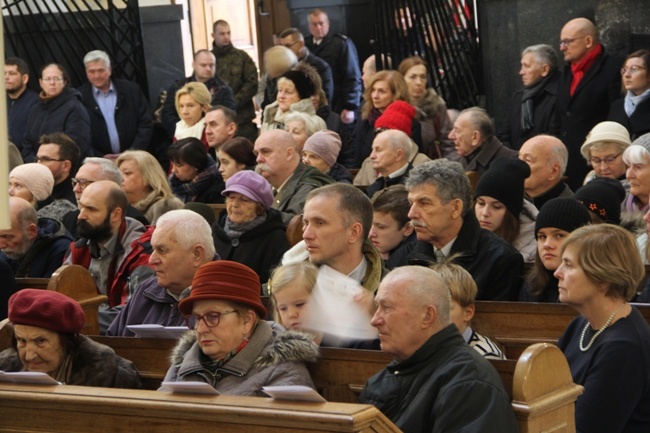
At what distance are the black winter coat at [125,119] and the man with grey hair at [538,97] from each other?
10.4ft

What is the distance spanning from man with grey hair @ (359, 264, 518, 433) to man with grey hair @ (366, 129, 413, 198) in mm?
3521

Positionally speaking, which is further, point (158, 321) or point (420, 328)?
point (158, 321)

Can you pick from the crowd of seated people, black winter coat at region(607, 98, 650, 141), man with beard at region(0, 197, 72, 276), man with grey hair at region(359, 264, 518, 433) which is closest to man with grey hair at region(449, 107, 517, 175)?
the crowd of seated people

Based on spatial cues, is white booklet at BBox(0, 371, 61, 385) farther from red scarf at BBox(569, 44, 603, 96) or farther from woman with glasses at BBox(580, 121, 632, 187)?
red scarf at BBox(569, 44, 603, 96)

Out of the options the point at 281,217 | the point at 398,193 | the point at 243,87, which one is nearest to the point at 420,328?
the point at 398,193

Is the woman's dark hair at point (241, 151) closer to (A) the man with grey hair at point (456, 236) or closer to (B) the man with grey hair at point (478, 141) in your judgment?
(B) the man with grey hair at point (478, 141)

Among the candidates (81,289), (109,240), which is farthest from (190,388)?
(109,240)

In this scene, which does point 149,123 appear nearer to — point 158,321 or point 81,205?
point 81,205

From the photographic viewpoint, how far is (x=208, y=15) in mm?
13742

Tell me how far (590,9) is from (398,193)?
461 cm

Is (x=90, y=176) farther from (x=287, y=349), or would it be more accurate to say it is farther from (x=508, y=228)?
(x=287, y=349)

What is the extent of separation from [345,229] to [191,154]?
338cm

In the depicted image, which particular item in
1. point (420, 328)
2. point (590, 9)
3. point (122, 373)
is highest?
point (590, 9)

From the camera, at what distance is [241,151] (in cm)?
744
